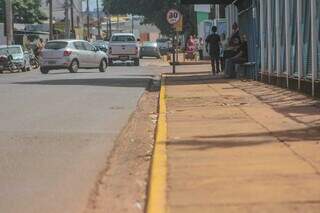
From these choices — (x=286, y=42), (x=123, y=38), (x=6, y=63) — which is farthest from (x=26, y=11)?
(x=286, y=42)

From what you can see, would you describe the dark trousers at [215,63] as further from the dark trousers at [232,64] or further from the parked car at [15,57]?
the parked car at [15,57]

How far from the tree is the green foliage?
10809mm

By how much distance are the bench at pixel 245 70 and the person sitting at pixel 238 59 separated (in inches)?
7.7

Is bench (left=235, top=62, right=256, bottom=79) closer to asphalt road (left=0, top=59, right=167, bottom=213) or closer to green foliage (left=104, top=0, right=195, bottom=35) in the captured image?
asphalt road (left=0, top=59, right=167, bottom=213)

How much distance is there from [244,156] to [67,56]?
25.9 metres

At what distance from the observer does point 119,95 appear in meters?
19.4

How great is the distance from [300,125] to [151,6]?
65645 mm

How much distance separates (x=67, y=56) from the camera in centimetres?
3391

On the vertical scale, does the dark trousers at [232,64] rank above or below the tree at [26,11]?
below

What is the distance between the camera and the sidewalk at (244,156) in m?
6.55

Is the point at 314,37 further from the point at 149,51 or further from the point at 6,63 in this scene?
the point at 149,51

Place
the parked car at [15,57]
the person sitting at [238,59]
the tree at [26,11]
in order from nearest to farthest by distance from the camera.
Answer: the person sitting at [238,59], the parked car at [15,57], the tree at [26,11]

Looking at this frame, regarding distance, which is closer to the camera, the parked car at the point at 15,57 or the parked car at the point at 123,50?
the parked car at the point at 15,57

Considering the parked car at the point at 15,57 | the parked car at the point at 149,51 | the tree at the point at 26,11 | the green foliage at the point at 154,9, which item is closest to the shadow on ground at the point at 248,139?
the parked car at the point at 15,57
